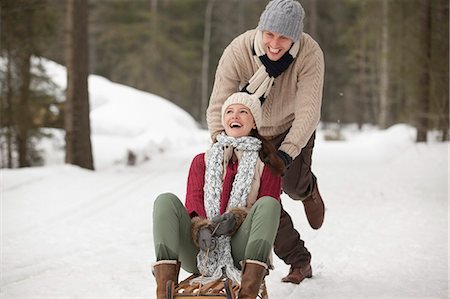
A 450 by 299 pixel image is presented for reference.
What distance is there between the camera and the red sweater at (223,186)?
10.8 ft

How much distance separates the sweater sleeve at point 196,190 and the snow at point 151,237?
92cm

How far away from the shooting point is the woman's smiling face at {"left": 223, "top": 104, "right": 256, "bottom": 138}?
10.9 feet

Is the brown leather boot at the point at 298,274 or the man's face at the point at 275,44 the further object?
the brown leather boot at the point at 298,274

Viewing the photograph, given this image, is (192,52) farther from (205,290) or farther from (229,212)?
(205,290)

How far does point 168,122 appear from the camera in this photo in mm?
18781

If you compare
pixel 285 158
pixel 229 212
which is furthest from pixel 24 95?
pixel 229 212

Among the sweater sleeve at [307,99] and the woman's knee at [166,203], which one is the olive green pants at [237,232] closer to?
the woman's knee at [166,203]

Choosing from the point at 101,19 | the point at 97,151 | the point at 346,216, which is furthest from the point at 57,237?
the point at 101,19

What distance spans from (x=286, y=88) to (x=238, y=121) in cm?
66

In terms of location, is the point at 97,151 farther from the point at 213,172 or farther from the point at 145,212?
the point at 213,172

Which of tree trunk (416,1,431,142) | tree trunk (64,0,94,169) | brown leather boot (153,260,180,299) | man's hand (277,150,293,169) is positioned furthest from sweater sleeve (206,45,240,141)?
tree trunk (416,1,431,142)

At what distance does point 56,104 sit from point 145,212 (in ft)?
21.6

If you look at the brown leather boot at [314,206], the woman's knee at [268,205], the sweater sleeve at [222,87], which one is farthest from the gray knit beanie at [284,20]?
the brown leather boot at [314,206]

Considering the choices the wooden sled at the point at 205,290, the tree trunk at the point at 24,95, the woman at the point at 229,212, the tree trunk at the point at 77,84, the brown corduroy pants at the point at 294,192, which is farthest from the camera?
the tree trunk at the point at 24,95
